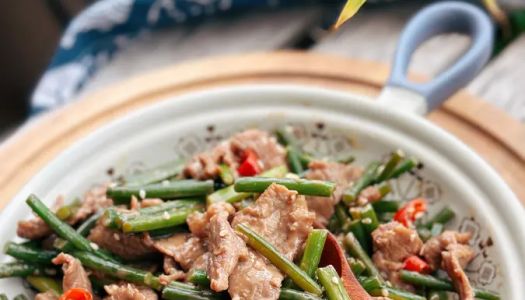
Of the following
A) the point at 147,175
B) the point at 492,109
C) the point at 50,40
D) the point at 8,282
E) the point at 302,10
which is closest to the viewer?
the point at 8,282

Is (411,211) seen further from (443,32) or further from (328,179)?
(443,32)

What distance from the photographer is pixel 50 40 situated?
4.95 metres

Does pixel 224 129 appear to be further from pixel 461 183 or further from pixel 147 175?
pixel 461 183

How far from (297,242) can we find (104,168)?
3.20 ft

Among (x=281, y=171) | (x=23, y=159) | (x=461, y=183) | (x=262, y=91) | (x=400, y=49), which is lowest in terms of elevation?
(x=461, y=183)

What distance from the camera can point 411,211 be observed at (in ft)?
7.73

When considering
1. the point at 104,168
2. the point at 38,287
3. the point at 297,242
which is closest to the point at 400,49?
the point at 297,242

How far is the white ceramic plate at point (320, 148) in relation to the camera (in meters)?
2.12

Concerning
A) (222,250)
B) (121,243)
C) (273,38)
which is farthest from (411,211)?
(273,38)

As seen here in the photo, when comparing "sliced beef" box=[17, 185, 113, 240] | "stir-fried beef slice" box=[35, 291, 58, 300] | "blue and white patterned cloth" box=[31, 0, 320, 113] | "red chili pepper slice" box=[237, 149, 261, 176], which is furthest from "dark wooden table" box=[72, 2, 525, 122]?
"stir-fried beef slice" box=[35, 291, 58, 300]

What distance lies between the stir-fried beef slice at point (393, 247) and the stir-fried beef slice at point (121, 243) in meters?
0.78

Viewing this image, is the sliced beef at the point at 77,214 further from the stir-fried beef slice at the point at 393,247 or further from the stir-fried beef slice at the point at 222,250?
the stir-fried beef slice at the point at 393,247

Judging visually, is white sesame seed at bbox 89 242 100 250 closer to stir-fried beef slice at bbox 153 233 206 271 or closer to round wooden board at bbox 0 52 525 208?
stir-fried beef slice at bbox 153 233 206 271

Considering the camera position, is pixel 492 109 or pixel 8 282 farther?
pixel 492 109
